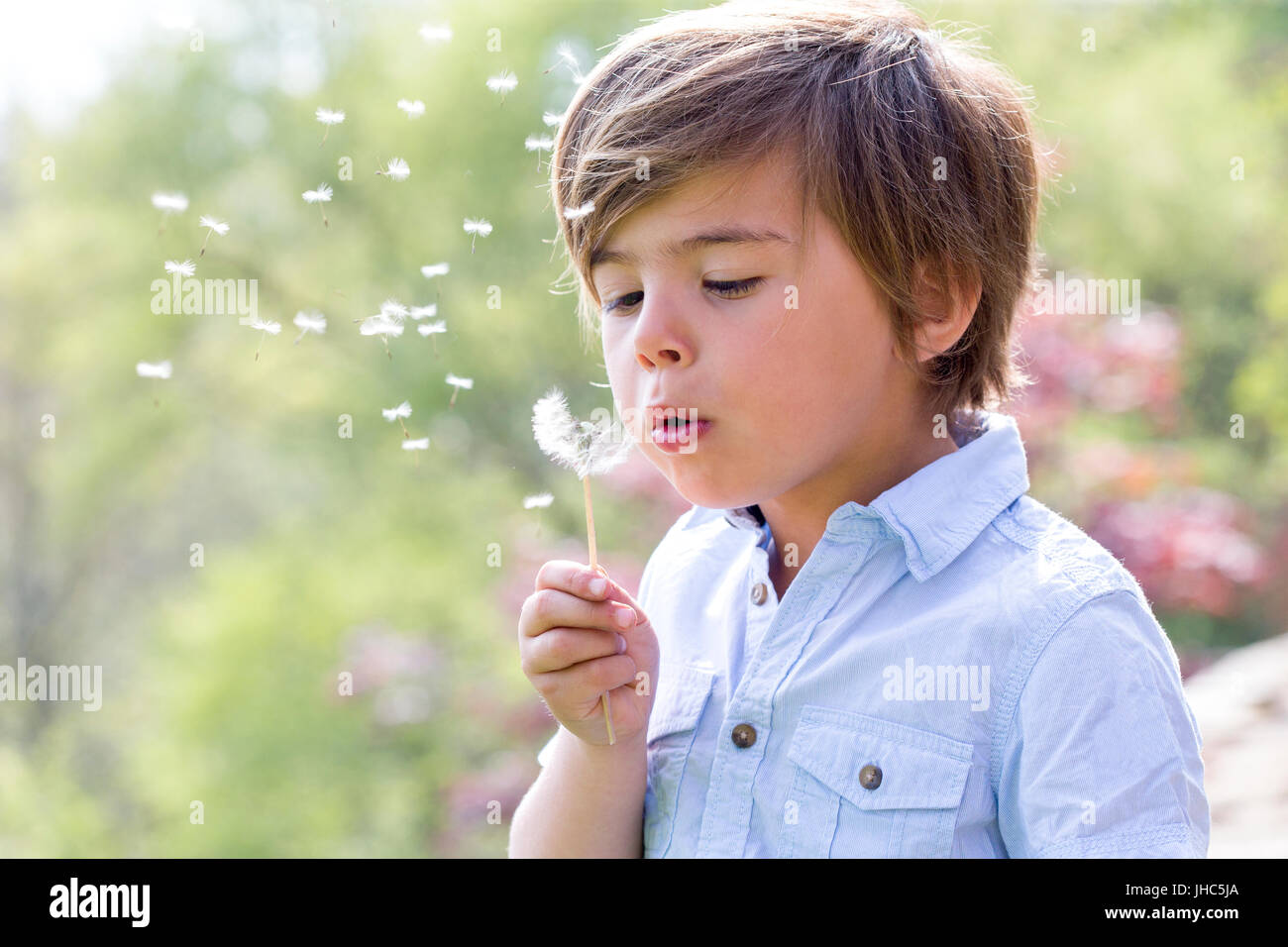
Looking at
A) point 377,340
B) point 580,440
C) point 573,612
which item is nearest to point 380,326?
point 580,440

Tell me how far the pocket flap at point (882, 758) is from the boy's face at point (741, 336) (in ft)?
0.72

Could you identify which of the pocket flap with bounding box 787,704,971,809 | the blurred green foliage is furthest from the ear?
the blurred green foliage

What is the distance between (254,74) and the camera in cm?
532

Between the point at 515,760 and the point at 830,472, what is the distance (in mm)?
3177

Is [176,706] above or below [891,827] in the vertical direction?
below

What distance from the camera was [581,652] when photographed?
1.10 metres

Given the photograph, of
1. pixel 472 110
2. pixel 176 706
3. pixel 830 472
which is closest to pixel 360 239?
pixel 472 110

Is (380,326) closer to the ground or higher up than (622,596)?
higher up

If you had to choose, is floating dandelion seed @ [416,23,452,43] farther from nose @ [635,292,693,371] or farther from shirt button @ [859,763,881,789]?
shirt button @ [859,763,881,789]

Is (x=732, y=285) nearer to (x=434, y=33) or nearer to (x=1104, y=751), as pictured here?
(x=434, y=33)

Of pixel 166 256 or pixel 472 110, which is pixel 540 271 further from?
pixel 166 256

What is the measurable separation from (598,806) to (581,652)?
0.17 m
